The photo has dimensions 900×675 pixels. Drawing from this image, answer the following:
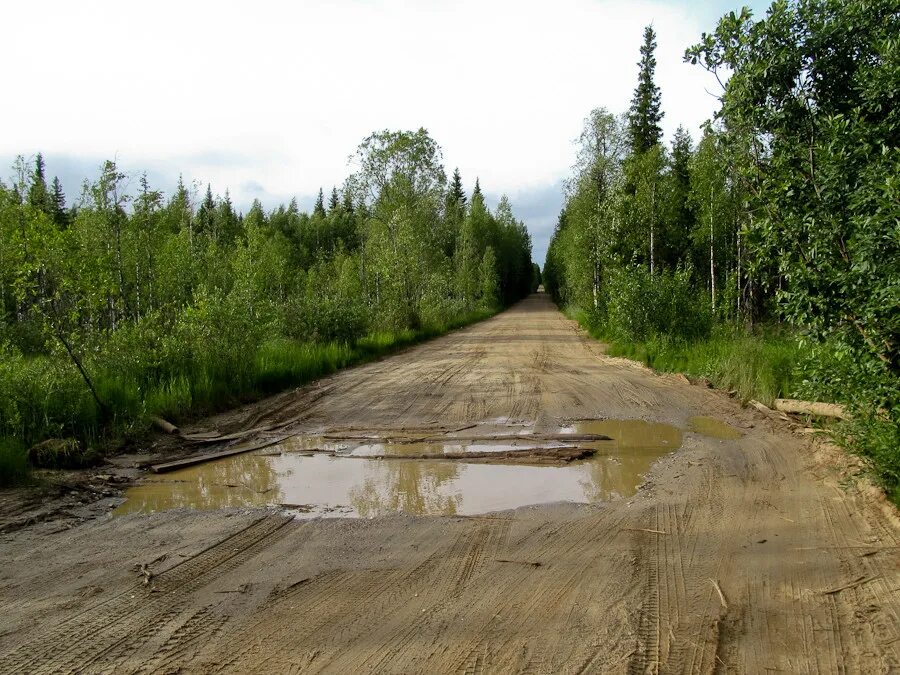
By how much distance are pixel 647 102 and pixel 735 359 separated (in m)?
34.6

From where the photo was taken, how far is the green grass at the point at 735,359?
10.6 m

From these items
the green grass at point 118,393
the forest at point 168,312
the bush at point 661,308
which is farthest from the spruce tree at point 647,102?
the green grass at point 118,393

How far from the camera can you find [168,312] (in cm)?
1284

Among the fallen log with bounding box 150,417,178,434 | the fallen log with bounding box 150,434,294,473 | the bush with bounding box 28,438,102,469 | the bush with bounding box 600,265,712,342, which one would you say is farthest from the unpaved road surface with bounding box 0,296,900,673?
the bush with bounding box 600,265,712,342

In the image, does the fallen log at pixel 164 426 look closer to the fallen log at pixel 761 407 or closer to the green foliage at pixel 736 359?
the green foliage at pixel 736 359

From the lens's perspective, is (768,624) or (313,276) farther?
(313,276)

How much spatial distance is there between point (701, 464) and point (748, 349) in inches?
229

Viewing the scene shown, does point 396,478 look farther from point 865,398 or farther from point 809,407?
point 809,407

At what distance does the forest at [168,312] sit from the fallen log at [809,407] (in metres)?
9.32

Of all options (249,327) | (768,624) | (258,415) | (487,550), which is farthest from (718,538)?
(249,327)

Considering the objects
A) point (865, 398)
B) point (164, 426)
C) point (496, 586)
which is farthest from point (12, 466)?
point (865, 398)

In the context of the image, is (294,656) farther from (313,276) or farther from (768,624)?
(313,276)

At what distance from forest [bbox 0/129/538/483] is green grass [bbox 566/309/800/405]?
8566 mm

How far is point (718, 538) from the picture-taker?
16.6 feet
